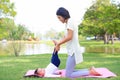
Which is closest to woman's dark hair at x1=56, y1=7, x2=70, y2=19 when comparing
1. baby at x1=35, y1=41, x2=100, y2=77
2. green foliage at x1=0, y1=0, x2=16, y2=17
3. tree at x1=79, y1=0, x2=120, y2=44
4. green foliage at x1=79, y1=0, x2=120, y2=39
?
baby at x1=35, y1=41, x2=100, y2=77

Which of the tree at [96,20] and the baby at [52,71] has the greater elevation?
the tree at [96,20]

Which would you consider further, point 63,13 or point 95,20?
point 95,20

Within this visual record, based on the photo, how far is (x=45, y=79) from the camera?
6891 mm

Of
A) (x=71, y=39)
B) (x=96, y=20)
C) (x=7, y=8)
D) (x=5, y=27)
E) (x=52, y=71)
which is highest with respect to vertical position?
(x=7, y=8)

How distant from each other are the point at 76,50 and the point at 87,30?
3524 centimetres

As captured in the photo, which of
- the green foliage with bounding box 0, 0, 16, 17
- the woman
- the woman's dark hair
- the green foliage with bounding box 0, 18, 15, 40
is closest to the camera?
the woman

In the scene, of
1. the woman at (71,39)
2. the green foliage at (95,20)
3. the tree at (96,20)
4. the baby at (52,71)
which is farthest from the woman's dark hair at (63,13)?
the tree at (96,20)

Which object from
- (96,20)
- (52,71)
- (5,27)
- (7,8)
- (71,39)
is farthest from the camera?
(96,20)

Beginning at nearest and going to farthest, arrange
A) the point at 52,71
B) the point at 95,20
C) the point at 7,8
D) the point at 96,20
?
the point at 52,71 → the point at 7,8 → the point at 96,20 → the point at 95,20

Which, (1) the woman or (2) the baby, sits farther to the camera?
(2) the baby

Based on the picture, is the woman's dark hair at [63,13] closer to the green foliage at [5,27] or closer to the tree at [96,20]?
the green foliage at [5,27]

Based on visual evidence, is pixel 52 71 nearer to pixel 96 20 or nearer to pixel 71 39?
pixel 71 39

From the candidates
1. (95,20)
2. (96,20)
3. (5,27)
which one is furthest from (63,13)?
(95,20)

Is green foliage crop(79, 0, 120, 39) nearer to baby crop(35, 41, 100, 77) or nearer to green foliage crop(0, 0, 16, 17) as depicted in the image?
green foliage crop(0, 0, 16, 17)
